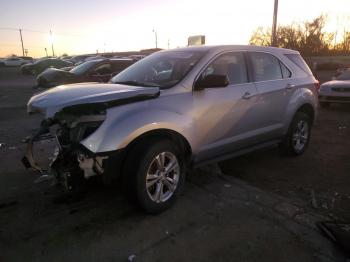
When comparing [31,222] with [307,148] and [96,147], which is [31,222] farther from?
[307,148]

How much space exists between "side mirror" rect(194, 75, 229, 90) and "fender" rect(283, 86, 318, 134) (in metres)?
1.85

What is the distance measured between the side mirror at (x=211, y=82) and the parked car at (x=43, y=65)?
29197mm

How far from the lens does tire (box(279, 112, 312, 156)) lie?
19.6 ft

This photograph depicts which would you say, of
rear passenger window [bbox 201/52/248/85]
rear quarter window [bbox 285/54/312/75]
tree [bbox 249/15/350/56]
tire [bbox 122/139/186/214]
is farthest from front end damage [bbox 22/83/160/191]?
tree [bbox 249/15/350/56]

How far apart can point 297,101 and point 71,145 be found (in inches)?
150

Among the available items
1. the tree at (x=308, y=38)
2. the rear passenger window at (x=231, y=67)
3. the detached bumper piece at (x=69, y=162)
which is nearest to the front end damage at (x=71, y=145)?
the detached bumper piece at (x=69, y=162)

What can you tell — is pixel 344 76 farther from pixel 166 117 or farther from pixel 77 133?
pixel 77 133

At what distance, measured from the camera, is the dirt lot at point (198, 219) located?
3.36 meters

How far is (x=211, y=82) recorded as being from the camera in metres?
4.30

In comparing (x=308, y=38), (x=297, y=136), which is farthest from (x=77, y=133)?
(x=308, y=38)

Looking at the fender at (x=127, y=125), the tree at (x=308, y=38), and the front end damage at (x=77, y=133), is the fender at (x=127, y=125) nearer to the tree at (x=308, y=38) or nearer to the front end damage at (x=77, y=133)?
the front end damage at (x=77, y=133)

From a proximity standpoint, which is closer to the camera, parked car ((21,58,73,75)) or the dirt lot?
the dirt lot

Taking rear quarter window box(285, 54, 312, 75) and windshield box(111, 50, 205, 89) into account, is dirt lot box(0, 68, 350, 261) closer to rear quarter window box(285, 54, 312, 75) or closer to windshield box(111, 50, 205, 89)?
windshield box(111, 50, 205, 89)

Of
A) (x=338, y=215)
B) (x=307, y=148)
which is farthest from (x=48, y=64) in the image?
(x=338, y=215)
